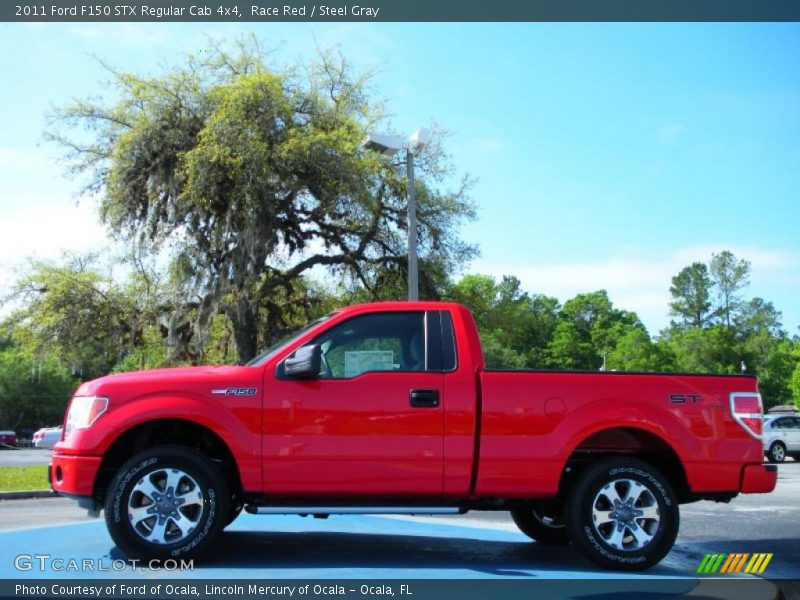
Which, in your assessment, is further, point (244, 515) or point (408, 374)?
point (244, 515)

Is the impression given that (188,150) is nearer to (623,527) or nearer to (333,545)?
(333,545)

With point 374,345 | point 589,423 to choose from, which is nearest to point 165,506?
point 374,345

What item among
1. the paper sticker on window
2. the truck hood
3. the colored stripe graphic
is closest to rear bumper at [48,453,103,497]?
the truck hood

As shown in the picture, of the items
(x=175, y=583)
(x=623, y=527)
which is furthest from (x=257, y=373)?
(x=623, y=527)

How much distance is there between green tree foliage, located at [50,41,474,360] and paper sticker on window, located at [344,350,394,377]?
45.2 feet

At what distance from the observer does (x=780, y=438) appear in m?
25.0

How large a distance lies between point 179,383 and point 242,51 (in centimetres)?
1794

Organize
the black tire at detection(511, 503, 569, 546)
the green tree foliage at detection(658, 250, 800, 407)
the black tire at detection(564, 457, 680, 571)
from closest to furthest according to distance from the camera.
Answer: the black tire at detection(564, 457, 680, 571)
the black tire at detection(511, 503, 569, 546)
the green tree foliage at detection(658, 250, 800, 407)

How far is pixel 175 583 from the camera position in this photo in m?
5.23

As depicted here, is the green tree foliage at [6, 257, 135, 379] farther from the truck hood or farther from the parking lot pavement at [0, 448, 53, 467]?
the truck hood

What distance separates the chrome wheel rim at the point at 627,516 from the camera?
6.13 m

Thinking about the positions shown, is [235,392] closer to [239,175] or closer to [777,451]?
[239,175]

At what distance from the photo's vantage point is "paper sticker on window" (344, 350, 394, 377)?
6215mm

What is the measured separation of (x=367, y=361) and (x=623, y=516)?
7.46ft
